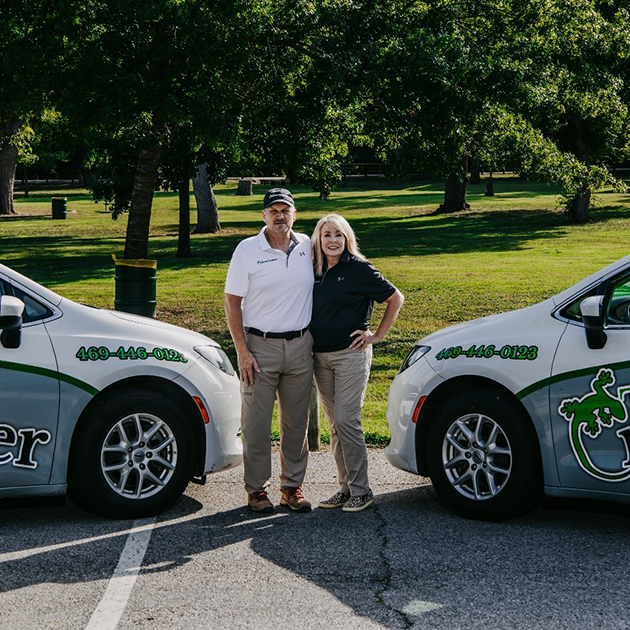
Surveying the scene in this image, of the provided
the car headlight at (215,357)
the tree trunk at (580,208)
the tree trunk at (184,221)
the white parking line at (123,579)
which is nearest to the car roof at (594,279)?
the car headlight at (215,357)

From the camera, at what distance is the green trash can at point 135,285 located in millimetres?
11109

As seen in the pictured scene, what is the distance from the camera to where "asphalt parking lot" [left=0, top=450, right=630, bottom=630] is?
15.4 feet

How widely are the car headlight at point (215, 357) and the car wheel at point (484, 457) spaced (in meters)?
1.36

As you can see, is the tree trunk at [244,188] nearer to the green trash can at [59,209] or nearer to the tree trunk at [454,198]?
the green trash can at [59,209]

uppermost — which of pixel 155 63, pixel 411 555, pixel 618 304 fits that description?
pixel 155 63

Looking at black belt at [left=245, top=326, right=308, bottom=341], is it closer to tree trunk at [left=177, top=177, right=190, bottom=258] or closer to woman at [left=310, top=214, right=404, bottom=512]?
woman at [left=310, top=214, right=404, bottom=512]

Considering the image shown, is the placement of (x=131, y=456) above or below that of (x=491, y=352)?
below

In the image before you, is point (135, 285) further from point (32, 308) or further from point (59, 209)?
point (59, 209)

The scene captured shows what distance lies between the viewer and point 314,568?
534cm

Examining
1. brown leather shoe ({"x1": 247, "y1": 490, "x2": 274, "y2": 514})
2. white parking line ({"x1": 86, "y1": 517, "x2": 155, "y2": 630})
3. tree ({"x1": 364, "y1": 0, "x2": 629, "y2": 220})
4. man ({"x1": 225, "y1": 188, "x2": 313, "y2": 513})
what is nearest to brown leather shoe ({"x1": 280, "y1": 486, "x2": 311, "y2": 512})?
man ({"x1": 225, "y1": 188, "x2": 313, "y2": 513})

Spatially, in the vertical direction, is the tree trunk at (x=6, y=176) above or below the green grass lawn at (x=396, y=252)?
above

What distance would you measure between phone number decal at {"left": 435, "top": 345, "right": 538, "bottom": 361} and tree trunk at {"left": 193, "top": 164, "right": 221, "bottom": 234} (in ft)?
91.2

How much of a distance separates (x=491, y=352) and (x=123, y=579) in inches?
96.0

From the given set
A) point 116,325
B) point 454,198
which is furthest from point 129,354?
point 454,198
